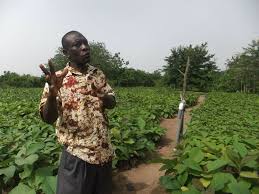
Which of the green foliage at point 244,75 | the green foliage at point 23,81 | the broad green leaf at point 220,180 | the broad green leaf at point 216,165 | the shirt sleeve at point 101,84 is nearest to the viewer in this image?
the shirt sleeve at point 101,84

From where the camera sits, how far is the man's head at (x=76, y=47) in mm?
2754

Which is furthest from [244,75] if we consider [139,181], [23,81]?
[139,181]

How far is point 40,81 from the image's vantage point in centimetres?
3822

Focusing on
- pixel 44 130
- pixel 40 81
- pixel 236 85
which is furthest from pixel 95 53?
pixel 44 130

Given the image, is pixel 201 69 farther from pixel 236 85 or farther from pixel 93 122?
pixel 93 122

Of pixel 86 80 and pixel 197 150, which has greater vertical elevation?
pixel 86 80

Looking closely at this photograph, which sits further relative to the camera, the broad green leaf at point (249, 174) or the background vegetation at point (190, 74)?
the background vegetation at point (190, 74)

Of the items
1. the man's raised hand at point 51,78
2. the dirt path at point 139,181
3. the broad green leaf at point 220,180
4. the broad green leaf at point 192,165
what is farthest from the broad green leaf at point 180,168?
the man's raised hand at point 51,78

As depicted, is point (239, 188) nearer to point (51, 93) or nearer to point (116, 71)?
point (51, 93)

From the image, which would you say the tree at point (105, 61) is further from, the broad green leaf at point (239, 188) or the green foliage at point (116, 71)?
the broad green leaf at point (239, 188)

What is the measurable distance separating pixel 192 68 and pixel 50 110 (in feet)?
127

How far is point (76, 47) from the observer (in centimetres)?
276

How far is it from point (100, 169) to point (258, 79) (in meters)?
43.7

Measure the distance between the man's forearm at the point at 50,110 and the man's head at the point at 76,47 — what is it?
0.35 metres
